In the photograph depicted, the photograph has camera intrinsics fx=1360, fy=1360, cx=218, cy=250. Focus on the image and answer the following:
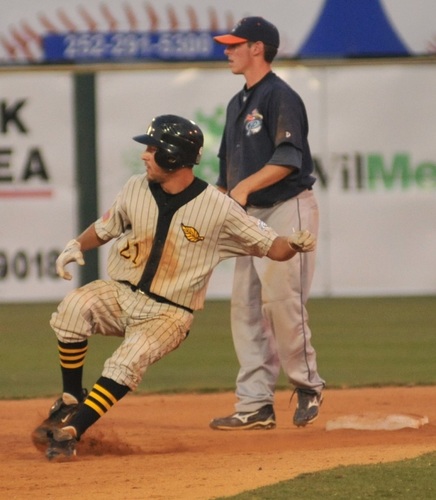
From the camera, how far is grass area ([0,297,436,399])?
852 cm

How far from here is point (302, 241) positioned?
565cm

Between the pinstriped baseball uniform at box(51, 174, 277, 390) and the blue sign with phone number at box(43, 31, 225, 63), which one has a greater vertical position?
the blue sign with phone number at box(43, 31, 225, 63)

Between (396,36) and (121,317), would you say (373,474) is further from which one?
(396,36)

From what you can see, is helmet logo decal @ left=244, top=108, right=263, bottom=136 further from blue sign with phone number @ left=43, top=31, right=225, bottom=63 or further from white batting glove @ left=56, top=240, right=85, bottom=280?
blue sign with phone number @ left=43, top=31, right=225, bottom=63

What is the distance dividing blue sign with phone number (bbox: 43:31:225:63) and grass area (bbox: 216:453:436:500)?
347 inches

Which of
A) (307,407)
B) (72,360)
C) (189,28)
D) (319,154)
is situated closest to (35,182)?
(189,28)

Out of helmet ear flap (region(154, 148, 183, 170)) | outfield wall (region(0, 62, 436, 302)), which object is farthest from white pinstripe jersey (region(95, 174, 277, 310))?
outfield wall (region(0, 62, 436, 302))

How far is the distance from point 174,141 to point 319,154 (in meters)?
7.44

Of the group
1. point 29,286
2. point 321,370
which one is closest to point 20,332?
point 29,286

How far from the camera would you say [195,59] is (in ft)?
44.4

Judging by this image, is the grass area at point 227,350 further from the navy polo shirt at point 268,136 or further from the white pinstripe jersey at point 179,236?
the white pinstripe jersey at point 179,236

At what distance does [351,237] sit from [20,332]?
3.64 m

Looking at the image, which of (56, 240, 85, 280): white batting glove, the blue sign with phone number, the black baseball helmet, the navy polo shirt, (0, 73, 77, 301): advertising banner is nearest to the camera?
(56, 240, 85, 280): white batting glove

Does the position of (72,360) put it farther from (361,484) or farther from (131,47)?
(131,47)
